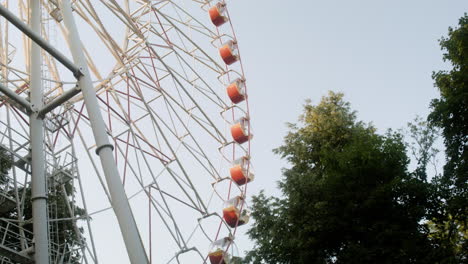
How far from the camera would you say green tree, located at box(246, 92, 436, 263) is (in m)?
14.8

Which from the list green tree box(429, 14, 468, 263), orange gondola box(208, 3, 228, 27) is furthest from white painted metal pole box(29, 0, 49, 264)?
green tree box(429, 14, 468, 263)

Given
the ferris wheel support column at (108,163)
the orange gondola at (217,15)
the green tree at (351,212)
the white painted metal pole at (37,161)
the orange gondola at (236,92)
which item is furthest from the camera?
the orange gondola at (217,15)

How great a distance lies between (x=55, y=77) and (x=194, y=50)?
14.2 feet

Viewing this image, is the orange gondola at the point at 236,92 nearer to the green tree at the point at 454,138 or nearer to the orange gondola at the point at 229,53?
the orange gondola at the point at 229,53

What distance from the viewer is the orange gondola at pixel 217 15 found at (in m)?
18.8

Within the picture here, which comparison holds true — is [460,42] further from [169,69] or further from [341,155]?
[169,69]

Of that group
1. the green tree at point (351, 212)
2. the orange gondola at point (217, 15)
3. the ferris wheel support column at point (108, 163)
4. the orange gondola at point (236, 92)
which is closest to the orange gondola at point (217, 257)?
the green tree at point (351, 212)

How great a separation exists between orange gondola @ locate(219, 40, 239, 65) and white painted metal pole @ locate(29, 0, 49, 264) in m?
7.51

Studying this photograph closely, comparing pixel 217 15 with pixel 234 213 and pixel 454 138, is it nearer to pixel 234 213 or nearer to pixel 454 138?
pixel 234 213

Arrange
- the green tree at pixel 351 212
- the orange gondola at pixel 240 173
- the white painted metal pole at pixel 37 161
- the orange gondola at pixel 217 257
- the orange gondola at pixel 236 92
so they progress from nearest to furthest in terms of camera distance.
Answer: the white painted metal pole at pixel 37 161
the orange gondola at pixel 217 257
the green tree at pixel 351 212
the orange gondola at pixel 240 173
the orange gondola at pixel 236 92

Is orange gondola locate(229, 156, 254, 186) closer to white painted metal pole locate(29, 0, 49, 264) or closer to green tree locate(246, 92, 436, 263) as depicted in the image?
green tree locate(246, 92, 436, 263)

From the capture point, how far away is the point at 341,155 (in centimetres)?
1642

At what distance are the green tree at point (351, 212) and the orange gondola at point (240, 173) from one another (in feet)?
4.60

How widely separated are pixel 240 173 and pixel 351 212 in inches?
129
